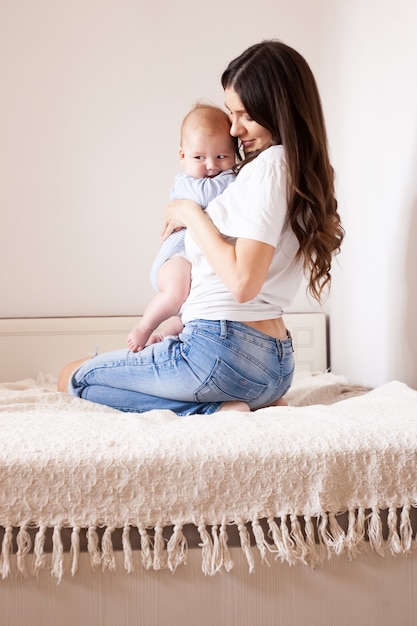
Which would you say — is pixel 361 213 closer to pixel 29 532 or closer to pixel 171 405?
pixel 171 405

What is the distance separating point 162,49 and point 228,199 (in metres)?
1.33

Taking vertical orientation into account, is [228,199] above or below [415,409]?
above

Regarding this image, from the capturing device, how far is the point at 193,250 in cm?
170

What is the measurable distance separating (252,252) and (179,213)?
0.28 m

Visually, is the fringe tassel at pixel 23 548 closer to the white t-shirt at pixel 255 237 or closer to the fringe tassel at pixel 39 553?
the fringe tassel at pixel 39 553

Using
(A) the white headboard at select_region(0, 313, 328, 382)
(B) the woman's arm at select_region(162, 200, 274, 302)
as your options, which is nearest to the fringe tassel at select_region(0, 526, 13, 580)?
(B) the woman's arm at select_region(162, 200, 274, 302)

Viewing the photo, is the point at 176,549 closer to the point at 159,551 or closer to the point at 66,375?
the point at 159,551

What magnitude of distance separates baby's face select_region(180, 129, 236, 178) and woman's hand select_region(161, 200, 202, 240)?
0.41ft

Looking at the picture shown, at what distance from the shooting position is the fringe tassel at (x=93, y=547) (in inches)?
42.6

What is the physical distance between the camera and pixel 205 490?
3.70ft

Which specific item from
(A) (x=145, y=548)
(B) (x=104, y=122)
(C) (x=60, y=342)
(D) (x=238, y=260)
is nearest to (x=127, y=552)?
(A) (x=145, y=548)

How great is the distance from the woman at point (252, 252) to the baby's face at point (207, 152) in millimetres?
131

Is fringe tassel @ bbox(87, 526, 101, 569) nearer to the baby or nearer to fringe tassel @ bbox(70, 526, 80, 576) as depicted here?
fringe tassel @ bbox(70, 526, 80, 576)

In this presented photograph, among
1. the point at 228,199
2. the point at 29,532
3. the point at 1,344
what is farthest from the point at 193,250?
the point at 1,344
